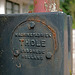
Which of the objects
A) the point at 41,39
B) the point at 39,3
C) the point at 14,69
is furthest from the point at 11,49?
the point at 39,3

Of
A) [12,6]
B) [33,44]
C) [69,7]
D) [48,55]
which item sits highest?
[69,7]

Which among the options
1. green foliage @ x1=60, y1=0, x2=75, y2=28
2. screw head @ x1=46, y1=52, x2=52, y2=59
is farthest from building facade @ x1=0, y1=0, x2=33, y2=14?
green foliage @ x1=60, y1=0, x2=75, y2=28

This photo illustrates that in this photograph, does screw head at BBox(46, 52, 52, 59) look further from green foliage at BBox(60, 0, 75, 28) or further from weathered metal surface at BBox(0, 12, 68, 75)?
green foliage at BBox(60, 0, 75, 28)

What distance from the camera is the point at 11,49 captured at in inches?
92.8

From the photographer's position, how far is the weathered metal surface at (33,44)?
2.20m

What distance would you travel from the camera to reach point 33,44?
2.28m

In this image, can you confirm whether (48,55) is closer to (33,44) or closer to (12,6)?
(33,44)

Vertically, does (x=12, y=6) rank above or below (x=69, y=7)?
below

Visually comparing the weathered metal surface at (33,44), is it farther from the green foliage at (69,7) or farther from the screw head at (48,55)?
the green foliage at (69,7)

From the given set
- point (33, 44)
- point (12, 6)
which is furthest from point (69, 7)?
point (33, 44)

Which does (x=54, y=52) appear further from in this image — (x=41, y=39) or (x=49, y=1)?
(x=49, y=1)

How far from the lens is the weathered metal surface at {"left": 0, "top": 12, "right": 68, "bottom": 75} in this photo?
220cm

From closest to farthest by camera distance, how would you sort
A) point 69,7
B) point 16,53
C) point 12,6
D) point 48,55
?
point 48,55 → point 16,53 → point 12,6 → point 69,7

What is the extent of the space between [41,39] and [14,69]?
1.76ft
